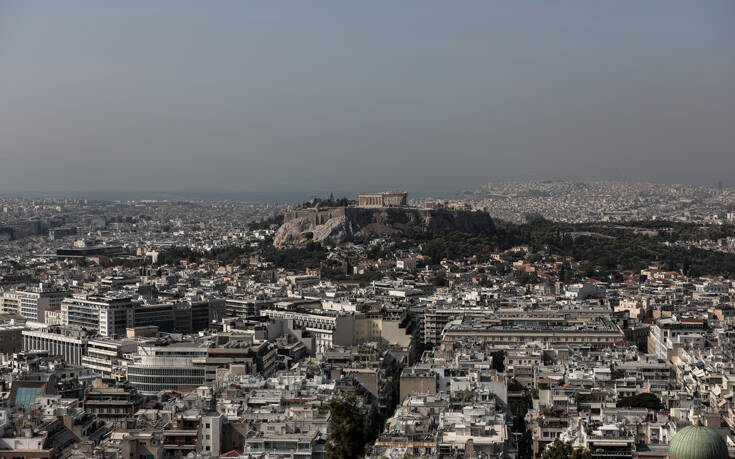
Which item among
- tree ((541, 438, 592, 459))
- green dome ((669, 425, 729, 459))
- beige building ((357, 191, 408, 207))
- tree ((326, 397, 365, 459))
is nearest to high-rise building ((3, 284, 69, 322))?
tree ((326, 397, 365, 459))

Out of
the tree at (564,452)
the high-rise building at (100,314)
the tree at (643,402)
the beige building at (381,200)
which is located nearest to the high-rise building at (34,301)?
the high-rise building at (100,314)

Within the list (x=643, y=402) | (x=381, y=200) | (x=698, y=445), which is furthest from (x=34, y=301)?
(x=381, y=200)

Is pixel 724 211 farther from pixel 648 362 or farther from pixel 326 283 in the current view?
pixel 648 362

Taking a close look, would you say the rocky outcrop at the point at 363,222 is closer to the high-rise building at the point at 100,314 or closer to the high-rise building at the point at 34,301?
the high-rise building at the point at 34,301

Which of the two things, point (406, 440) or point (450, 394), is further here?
point (450, 394)

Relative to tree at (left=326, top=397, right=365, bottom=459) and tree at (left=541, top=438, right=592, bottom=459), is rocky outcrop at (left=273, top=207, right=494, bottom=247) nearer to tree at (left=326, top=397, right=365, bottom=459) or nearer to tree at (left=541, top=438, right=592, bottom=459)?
tree at (left=326, top=397, right=365, bottom=459)

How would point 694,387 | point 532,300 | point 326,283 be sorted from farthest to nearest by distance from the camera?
1. point 326,283
2. point 532,300
3. point 694,387

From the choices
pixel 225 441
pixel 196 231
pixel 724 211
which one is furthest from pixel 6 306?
pixel 724 211

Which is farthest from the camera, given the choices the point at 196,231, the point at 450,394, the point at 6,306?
the point at 196,231
